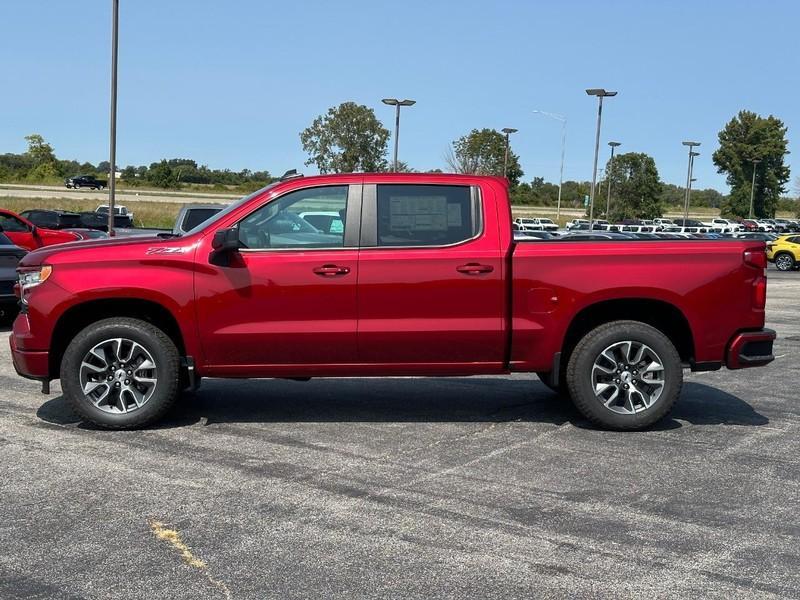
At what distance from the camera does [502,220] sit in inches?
281

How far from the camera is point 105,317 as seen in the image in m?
7.18

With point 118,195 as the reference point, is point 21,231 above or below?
below

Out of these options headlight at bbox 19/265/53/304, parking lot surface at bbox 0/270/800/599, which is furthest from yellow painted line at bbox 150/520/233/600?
headlight at bbox 19/265/53/304

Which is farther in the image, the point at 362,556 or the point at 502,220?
the point at 502,220

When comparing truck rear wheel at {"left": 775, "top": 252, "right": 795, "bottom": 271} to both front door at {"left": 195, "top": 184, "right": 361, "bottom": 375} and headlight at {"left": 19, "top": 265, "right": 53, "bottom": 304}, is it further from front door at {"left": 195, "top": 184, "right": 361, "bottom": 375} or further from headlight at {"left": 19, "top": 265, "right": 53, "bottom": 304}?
headlight at {"left": 19, "top": 265, "right": 53, "bottom": 304}

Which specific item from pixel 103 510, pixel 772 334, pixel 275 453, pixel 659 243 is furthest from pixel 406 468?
pixel 772 334

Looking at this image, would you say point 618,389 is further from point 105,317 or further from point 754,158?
point 754,158

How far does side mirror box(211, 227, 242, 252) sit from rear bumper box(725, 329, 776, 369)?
12.4 ft

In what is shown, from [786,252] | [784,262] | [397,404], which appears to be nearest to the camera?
[397,404]

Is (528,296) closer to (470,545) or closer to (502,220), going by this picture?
(502,220)

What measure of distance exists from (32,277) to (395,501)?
11.4 feet

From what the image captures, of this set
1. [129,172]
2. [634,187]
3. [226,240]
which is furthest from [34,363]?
[129,172]

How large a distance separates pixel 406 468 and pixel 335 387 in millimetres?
2912

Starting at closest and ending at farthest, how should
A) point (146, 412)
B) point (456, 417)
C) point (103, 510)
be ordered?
point (103, 510)
point (146, 412)
point (456, 417)
